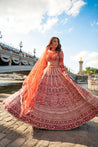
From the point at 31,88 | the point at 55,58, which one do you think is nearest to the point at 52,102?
the point at 31,88

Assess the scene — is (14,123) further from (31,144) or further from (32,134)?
(31,144)

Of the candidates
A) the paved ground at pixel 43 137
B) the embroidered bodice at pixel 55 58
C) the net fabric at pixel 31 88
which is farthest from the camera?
the embroidered bodice at pixel 55 58

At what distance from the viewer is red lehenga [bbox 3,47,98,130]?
92.5 inches

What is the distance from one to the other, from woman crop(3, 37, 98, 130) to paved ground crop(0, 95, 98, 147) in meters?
0.16

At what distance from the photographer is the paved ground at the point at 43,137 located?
6.57ft

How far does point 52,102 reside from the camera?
252cm

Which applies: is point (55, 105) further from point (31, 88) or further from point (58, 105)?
point (31, 88)

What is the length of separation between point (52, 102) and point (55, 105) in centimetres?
9

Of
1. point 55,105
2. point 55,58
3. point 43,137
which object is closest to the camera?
point 43,137

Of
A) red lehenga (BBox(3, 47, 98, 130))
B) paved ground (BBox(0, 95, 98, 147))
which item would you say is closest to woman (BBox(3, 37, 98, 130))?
red lehenga (BBox(3, 47, 98, 130))

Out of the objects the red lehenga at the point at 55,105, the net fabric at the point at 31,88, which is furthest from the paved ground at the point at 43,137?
the net fabric at the point at 31,88

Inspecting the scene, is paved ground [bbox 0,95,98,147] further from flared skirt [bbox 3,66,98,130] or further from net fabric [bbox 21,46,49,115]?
net fabric [bbox 21,46,49,115]

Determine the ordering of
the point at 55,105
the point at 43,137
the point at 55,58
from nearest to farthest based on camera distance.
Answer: the point at 43,137
the point at 55,105
the point at 55,58

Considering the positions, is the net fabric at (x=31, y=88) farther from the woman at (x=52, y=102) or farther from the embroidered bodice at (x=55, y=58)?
the embroidered bodice at (x=55, y=58)
